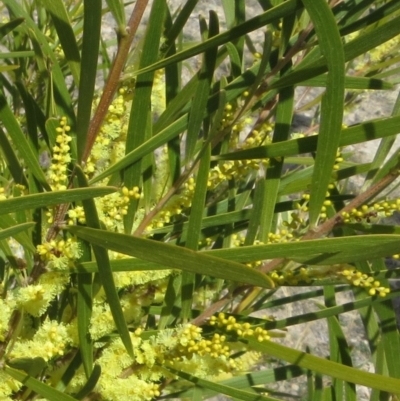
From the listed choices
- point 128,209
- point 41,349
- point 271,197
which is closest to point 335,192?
point 271,197

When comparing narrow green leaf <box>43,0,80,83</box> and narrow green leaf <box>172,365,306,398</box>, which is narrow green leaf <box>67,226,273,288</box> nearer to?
narrow green leaf <box>43,0,80,83</box>

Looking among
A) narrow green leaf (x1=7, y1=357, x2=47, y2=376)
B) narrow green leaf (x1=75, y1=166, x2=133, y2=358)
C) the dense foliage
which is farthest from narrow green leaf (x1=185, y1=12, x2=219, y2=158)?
narrow green leaf (x1=7, y1=357, x2=47, y2=376)

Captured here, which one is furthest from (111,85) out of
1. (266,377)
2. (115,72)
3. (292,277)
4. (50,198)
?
(266,377)

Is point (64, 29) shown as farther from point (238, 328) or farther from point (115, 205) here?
point (238, 328)

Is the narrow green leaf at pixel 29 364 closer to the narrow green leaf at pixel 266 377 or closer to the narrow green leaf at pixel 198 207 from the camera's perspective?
the narrow green leaf at pixel 198 207

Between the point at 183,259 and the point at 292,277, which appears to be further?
the point at 292,277

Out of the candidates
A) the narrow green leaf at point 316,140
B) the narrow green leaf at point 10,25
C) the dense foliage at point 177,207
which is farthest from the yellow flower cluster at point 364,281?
the narrow green leaf at point 10,25

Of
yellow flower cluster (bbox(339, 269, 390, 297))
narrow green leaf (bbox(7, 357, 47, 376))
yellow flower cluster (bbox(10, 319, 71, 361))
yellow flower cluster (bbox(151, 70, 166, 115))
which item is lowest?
narrow green leaf (bbox(7, 357, 47, 376))
